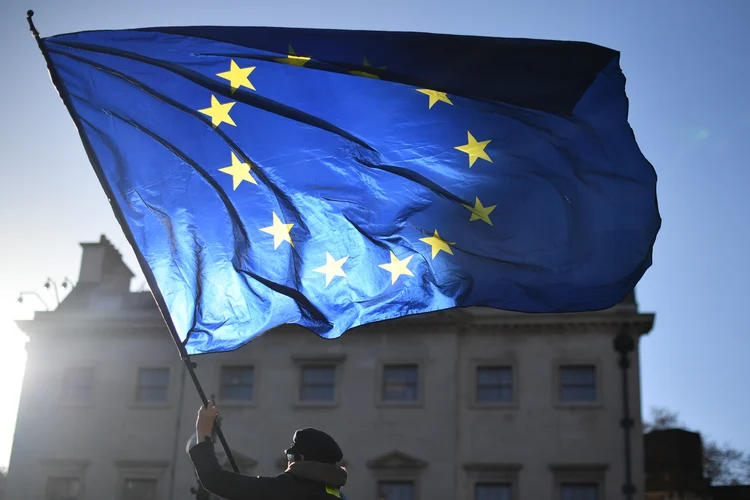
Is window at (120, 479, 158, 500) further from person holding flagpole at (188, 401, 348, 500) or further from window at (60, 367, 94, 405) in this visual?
person holding flagpole at (188, 401, 348, 500)

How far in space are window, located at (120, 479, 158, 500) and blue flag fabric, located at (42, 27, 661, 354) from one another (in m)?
28.9

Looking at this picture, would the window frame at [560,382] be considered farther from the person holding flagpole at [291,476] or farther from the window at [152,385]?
the person holding flagpole at [291,476]

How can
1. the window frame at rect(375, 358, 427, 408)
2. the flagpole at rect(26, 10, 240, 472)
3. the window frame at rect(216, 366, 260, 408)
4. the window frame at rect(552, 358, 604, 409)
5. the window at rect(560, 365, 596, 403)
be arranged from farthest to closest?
the window frame at rect(216, 366, 260, 408) → the window frame at rect(375, 358, 427, 408) → the window at rect(560, 365, 596, 403) → the window frame at rect(552, 358, 604, 409) → the flagpole at rect(26, 10, 240, 472)

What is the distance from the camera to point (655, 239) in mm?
7391

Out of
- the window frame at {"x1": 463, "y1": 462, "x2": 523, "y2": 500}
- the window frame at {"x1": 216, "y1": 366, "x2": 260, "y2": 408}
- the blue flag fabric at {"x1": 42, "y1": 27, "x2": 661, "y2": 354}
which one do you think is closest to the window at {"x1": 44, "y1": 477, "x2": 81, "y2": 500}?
the window frame at {"x1": 216, "y1": 366, "x2": 260, "y2": 408}

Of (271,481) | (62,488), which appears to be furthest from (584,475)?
(271,481)

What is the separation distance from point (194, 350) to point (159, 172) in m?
1.44

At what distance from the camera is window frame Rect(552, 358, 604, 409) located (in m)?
33.2

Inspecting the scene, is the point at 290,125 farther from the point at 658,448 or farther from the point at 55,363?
the point at 55,363

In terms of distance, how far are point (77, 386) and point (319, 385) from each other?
892cm

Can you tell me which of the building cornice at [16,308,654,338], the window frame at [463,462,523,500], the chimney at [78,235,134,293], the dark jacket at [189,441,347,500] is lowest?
the dark jacket at [189,441,347,500]

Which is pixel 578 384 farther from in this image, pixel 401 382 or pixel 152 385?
pixel 152 385

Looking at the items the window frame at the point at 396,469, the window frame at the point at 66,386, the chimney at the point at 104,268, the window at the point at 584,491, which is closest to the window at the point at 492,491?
the window frame at the point at 396,469

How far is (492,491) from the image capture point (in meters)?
32.8
